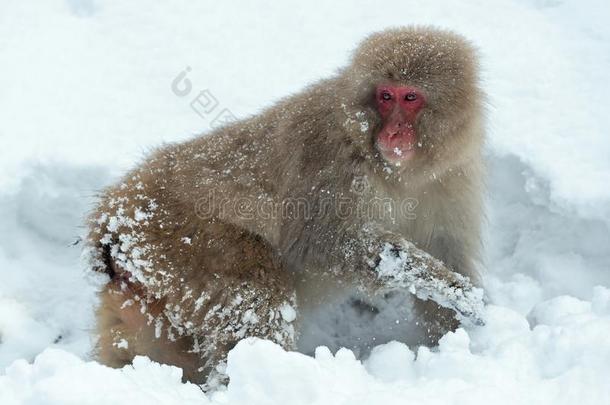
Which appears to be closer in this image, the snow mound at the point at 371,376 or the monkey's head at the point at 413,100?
the snow mound at the point at 371,376

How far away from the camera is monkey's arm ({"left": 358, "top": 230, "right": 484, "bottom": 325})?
284 centimetres

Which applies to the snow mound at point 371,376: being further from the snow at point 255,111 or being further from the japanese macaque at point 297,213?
the japanese macaque at point 297,213

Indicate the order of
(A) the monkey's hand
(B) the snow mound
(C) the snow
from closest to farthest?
(B) the snow mound < (C) the snow < (A) the monkey's hand

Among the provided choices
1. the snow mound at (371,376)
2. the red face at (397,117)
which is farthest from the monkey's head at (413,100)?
the snow mound at (371,376)

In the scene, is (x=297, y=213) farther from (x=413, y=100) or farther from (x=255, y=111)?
(x=255, y=111)

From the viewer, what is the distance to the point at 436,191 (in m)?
3.22

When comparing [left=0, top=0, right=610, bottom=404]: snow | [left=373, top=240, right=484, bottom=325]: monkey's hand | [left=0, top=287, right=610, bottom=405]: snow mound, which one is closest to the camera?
[left=0, top=287, right=610, bottom=405]: snow mound

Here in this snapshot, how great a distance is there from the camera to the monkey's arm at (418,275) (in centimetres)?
284

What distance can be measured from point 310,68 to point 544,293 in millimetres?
2049

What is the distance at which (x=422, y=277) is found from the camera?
2.87 metres

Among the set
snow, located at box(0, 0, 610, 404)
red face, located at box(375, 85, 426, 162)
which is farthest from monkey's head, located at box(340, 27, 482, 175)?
snow, located at box(0, 0, 610, 404)

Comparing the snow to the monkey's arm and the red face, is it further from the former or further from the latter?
the red face

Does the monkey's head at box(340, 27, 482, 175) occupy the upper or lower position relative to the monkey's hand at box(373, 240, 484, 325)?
upper

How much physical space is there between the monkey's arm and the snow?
125mm
